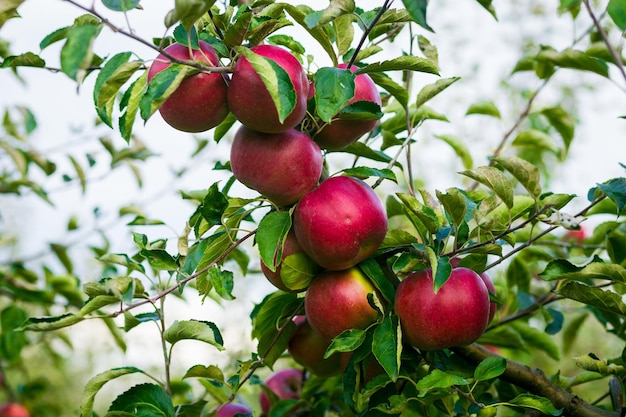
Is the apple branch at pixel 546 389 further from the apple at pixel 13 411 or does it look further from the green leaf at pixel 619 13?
the apple at pixel 13 411

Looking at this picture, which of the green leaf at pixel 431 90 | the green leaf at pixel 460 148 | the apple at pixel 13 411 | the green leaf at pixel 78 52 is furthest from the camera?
the apple at pixel 13 411

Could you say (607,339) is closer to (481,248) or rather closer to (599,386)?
(599,386)

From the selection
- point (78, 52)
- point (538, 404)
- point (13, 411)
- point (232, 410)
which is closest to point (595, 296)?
point (538, 404)

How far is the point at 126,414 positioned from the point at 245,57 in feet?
1.38

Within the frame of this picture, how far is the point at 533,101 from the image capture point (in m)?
1.34

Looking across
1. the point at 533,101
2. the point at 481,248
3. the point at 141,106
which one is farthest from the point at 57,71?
the point at 533,101

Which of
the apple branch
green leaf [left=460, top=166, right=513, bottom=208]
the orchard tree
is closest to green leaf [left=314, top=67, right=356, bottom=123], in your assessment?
the orchard tree

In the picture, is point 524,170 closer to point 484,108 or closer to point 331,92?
point 331,92

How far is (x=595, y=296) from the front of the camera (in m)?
0.78

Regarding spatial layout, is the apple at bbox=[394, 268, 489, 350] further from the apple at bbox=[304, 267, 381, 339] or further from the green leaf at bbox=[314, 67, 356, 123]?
the green leaf at bbox=[314, 67, 356, 123]

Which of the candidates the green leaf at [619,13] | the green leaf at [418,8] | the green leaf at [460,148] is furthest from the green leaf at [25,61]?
the green leaf at [460,148]

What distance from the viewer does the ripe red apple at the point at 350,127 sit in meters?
0.80

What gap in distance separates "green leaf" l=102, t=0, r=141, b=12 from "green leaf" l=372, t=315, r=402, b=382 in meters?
0.41

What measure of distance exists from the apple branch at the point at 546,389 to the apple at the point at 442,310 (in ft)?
0.32
